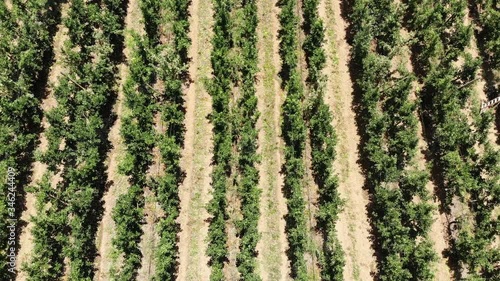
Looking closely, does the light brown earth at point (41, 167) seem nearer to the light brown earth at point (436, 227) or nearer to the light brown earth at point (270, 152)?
the light brown earth at point (270, 152)

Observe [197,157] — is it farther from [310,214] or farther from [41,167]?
[41,167]

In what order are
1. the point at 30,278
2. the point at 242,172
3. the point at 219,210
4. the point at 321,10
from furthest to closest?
the point at 321,10 → the point at 242,172 → the point at 219,210 → the point at 30,278

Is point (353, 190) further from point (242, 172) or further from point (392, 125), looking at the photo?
point (242, 172)

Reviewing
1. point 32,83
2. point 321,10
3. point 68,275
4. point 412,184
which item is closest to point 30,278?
point 68,275

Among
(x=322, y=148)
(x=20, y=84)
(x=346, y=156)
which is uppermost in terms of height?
(x=20, y=84)

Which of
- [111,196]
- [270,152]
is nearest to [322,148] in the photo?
[270,152]

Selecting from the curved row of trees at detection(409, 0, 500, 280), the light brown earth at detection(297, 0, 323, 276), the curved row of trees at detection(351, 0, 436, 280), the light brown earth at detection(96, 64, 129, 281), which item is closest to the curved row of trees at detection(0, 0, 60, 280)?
the light brown earth at detection(96, 64, 129, 281)
